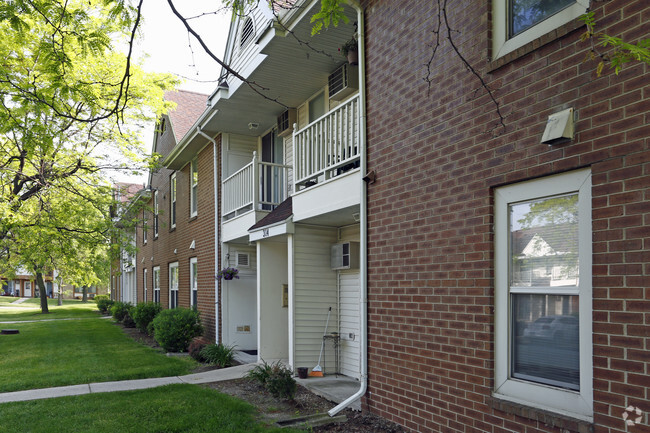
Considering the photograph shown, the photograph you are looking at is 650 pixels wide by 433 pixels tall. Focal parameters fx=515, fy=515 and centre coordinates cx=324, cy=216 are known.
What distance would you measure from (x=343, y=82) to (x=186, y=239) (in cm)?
936

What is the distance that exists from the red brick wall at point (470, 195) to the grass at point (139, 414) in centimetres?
193

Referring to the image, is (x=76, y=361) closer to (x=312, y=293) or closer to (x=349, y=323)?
(x=312, y=293)

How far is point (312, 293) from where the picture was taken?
9.19m

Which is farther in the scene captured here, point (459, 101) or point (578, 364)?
point (459, 101)

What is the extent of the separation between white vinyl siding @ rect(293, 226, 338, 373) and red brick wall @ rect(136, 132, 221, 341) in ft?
15.7

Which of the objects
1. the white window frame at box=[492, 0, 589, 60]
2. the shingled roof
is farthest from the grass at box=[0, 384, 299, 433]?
the shingled roof

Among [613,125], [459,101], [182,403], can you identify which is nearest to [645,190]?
[613,125]

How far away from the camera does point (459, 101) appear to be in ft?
16.4

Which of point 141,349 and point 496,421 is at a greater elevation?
point 496,421

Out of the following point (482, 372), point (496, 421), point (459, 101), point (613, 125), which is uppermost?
point (459, 101)

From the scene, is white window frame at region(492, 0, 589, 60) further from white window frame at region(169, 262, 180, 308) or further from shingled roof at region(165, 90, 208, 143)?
white window frame at region(169, 262, 180, 308)

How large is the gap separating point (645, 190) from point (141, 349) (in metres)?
13.2

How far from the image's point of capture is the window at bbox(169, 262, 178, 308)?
58.5 ft

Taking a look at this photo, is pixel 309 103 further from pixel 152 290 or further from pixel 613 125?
pixel 152 290
